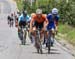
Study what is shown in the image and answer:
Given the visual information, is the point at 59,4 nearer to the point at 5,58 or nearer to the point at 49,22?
the point at 49,22

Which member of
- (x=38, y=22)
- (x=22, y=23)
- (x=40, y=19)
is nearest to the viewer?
(x=40, y=19)

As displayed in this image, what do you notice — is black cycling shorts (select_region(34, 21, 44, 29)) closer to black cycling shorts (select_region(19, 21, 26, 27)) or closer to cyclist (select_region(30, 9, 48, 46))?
cyclist (select_region(30, 9, 48, 46))

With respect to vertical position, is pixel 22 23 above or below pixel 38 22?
below

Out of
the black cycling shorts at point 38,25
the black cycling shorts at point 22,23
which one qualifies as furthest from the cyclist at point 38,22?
the black cycling shorts at point 22,23

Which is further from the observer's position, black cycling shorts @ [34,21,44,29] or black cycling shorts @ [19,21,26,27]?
black cycling shorts @ [19,21,26,27]

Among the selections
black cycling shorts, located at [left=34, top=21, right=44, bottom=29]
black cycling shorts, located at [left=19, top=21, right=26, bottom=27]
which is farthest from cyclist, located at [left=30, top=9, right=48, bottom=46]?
black cycling shorts, located at [left=19, top=21, right=26, bottom=27]

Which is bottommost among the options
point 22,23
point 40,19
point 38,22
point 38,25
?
point 22,23

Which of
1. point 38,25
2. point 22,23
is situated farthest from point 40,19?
point 22,23

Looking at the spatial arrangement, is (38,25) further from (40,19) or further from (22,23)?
(22,23)

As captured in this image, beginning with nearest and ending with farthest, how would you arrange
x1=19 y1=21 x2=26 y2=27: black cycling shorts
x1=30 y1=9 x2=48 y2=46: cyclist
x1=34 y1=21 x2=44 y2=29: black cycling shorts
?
1. x1=30 y1=9 x2=48 y2=46: cyclist
2. x1=34 y1=21 x2=44 y2=29: black cycling shorts
3. x1=19 y1=21 x2=26 y2=27: black cycling shorts

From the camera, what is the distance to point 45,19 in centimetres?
1934

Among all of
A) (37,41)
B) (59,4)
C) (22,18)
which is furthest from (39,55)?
(59,4)

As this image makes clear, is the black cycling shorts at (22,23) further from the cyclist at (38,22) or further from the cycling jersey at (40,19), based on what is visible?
the cycling jersey at (40,19)

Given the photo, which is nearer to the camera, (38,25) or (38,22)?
(38,22)
